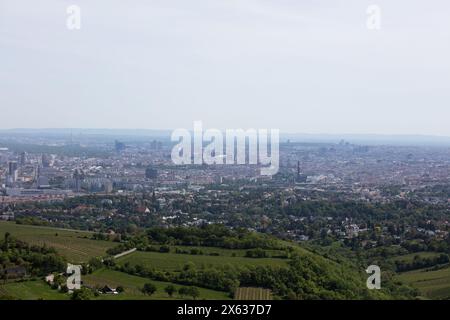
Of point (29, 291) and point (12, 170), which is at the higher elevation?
point (12, 170)

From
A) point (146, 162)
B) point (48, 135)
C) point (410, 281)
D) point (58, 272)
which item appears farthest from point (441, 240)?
point (48, 135)

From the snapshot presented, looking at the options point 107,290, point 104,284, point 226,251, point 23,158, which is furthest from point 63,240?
point 23,158

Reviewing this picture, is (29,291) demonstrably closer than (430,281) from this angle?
Yes

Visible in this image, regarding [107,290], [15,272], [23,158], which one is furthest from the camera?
[23,158]

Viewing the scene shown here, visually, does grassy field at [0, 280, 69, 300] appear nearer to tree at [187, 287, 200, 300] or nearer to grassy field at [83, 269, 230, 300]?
grassy field at [83, 269, 230, 300]

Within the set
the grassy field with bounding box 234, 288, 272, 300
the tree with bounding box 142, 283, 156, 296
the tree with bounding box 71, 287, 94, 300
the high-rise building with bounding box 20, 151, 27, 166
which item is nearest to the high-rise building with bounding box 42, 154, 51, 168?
the high-rise building with bounding box 20, 151, 27, 166

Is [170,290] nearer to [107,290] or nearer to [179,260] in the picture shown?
[107,290]
